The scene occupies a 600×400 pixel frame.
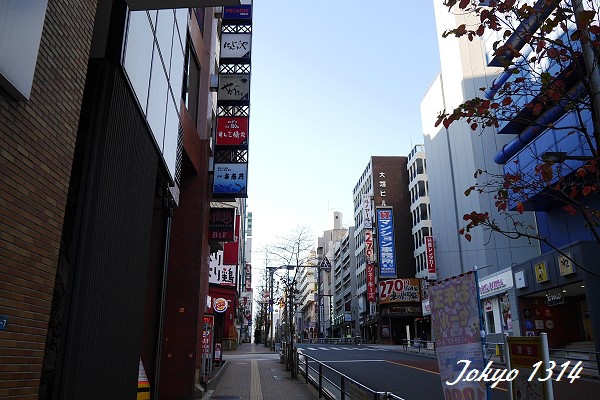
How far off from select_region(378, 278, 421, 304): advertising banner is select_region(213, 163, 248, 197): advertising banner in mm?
45608

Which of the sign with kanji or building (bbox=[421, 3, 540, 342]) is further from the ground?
building (bbox=[421, 3, 540, 342])

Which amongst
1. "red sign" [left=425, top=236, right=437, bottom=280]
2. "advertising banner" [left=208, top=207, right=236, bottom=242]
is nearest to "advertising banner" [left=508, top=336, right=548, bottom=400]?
"advertising banner" [left=208, top=207, right=236, bottom=242]

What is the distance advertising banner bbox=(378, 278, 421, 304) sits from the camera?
190 feet

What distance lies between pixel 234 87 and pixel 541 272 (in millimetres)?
18016

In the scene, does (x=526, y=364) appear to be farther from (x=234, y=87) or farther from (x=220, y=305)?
(x=220, y=305)

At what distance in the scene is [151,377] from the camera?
11641mm

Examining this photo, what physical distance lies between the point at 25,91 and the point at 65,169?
116 cm

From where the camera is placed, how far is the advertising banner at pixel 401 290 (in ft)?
190

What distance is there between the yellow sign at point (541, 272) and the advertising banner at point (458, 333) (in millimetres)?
20046

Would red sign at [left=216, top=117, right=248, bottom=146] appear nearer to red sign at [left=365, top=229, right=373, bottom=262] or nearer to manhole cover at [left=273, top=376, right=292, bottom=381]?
manhole cover at [left=273, top=376, right=292, bottom=381]

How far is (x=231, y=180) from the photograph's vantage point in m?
16.2

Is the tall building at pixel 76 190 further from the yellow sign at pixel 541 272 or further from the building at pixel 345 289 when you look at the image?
the building at pixel 345 289

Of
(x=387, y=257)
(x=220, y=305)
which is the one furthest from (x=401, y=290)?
(x=220, y=305)

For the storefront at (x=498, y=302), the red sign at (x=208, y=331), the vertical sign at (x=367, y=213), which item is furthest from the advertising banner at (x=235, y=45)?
the vertical sign at (x=367, y=213)
